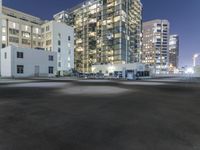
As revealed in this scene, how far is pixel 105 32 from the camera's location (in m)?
113

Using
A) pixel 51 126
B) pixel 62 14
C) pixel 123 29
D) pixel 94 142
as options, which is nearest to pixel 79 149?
pixel 94 142

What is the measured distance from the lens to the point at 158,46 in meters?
183

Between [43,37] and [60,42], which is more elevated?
[43,37]

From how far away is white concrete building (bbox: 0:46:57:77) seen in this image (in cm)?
4738

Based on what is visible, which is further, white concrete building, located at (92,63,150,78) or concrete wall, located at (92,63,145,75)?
concrete wall, located at (92,63,145,75)

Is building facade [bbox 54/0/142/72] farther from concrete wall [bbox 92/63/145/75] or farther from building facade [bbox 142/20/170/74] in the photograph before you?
building facade [bbox 142/20/170/74]

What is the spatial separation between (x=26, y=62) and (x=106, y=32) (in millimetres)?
72356

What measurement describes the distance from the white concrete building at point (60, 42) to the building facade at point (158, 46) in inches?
4550

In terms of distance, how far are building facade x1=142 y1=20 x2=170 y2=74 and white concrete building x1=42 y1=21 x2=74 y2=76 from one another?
115581mm

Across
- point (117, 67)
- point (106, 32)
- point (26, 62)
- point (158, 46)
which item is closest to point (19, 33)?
point (26, 62)

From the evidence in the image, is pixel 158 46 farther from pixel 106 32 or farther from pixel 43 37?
pixel 43 37

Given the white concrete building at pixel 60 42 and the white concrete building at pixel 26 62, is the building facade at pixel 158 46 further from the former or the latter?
the white concrete building at pixel 26 62

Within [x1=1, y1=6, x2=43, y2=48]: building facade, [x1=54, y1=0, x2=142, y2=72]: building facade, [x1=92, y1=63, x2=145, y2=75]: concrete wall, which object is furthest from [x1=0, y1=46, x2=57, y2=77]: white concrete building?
[x1=54, y1=0, x2=142, y2=72]: building facade

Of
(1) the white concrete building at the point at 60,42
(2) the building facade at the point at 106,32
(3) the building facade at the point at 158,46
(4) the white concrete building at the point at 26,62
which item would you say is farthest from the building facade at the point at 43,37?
(3) the building facade at the point at 158,46
